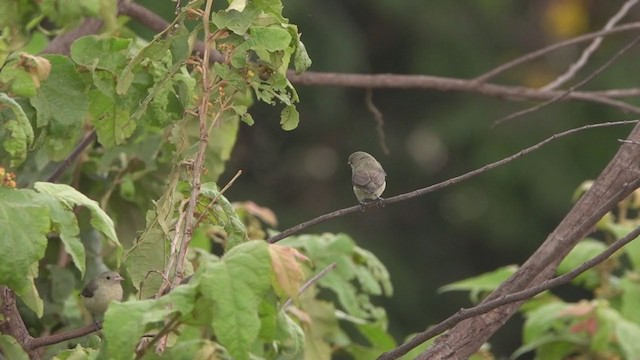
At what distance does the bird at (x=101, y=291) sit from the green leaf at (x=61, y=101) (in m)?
0.66

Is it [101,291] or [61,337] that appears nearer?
[61,337]

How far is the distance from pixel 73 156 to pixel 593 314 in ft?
4.50

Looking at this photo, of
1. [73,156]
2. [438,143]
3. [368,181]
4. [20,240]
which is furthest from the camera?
[438,143]

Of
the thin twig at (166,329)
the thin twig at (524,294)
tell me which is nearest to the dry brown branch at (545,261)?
the thin twig at (524,294)

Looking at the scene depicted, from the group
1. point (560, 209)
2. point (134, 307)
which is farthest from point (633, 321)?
point (560, 209)

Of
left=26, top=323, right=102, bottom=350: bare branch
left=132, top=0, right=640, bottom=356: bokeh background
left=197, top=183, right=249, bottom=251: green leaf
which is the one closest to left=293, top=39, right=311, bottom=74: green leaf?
left=197, top=183, right=249, bottom=251: green leaf

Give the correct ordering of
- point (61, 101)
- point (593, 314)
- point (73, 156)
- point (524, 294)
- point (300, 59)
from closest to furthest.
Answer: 1. point (524, 294)
2. point (300, 59)
3. point (61, 101)
4. point (73, 156)
5. point (593, 314)

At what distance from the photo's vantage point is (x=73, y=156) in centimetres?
282

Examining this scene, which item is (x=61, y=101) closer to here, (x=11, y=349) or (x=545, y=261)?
(x=11, y=349)

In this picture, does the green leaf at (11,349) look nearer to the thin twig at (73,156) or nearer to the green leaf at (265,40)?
the green leaf at (265,40)

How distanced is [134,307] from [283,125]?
603 mm

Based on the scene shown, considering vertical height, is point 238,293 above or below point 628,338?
above

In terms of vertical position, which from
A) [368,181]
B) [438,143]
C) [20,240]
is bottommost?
[438,143]

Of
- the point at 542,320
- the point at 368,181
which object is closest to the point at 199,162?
the point at 368,181
